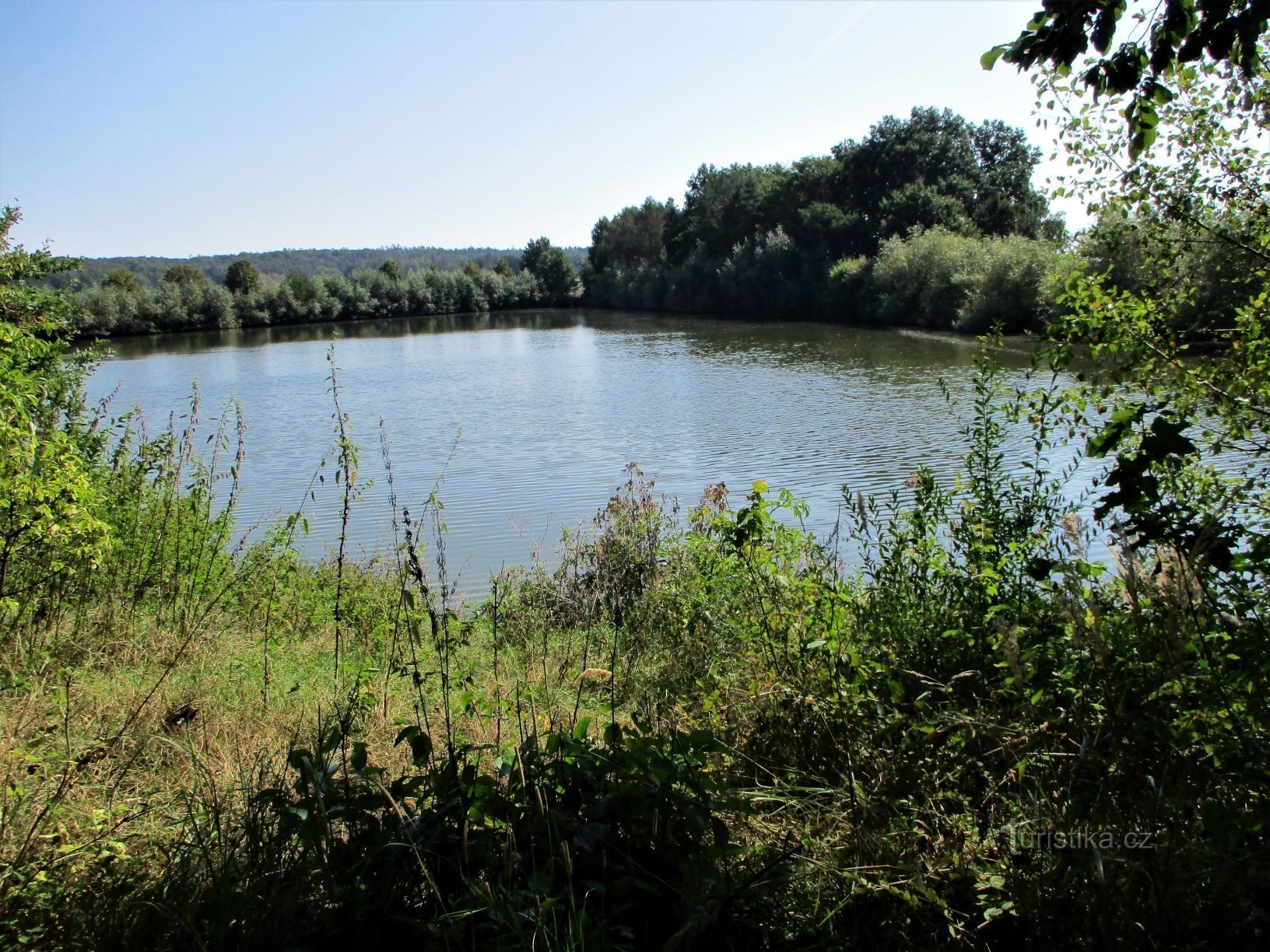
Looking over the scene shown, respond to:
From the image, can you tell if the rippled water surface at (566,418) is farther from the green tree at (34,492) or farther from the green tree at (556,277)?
the green tree at (556,277)

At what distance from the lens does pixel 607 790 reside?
93.1 inches

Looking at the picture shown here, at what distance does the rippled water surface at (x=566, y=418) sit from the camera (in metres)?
13.5

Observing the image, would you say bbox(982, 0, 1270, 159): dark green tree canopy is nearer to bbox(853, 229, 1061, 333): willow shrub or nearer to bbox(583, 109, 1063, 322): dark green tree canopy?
bbox(853, 229, 1061, 333): willow shrub

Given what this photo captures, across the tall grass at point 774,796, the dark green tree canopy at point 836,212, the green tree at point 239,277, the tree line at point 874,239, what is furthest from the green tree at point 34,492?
the green tree at point 239,277

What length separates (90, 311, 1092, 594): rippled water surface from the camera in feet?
44.4

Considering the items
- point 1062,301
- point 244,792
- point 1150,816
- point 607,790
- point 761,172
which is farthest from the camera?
point 761,172

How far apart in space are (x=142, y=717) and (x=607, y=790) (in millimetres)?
2688

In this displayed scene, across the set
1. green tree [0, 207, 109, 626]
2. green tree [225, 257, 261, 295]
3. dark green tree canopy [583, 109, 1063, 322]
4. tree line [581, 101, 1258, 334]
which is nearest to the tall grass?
green tree [0, 207, 109, 626]

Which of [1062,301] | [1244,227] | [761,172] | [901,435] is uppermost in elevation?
[761,172]

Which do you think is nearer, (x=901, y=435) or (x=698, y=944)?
(x=698, y=944)

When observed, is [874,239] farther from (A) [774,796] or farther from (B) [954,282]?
(A) [774,796]

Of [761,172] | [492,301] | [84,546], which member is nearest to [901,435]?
[84,546]

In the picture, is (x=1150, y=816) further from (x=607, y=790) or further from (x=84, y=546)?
(x=84, y=546)

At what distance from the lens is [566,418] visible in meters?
23.2
